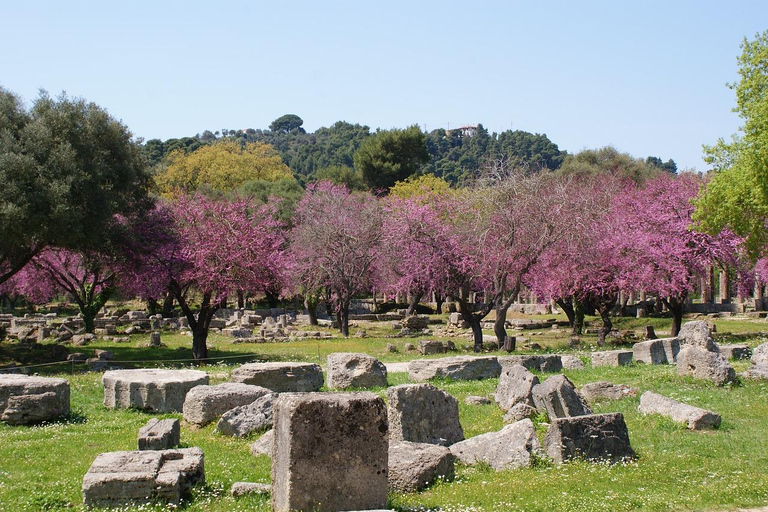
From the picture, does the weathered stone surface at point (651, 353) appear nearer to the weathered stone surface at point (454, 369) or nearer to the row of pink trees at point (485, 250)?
the weathered stone surface at point (454, 369)

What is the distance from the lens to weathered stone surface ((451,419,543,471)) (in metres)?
10.7

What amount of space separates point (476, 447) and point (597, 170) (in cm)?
5649

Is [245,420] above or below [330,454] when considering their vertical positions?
below

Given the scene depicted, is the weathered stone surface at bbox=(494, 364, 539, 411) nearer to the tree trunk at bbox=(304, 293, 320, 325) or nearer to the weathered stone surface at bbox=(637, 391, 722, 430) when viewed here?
the weathered stone surface at bbox=(637, 391, 722, 430)

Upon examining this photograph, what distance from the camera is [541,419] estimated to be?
1331 centimetres

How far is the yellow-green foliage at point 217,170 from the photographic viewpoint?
7981 centimetres

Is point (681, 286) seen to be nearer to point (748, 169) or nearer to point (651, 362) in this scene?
point (748, 169)

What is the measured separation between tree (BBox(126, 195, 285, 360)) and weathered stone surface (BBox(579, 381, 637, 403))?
50.0 feet

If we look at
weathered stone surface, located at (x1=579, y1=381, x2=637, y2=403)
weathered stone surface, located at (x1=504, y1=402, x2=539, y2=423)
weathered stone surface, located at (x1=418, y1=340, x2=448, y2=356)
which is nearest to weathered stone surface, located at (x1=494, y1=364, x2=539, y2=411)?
weathered stone surface, located at (x1=504, y1=402, x2=539, y2=423)

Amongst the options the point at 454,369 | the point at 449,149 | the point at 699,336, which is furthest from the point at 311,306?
the point at 449,149

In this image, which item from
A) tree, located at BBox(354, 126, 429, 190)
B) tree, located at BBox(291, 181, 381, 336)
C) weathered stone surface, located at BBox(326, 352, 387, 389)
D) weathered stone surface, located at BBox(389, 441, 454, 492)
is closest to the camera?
weathered stone surface, located at BBox(389, 441, 454, 492)

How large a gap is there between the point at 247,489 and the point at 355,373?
28.4 ft

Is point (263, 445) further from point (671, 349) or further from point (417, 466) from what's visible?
point (671, 349)

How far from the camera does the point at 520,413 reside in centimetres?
1350
